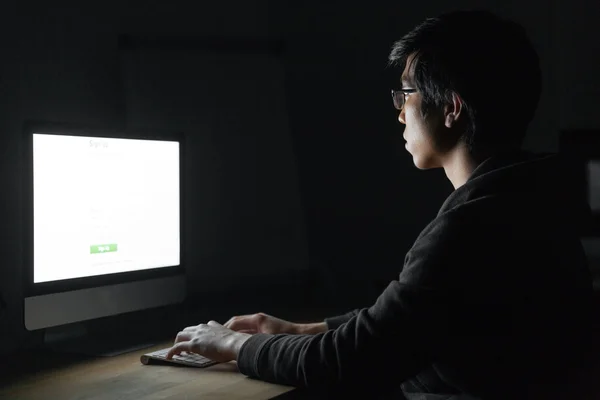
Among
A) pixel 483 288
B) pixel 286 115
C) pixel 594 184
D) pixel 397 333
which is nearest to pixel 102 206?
pixel 397 333

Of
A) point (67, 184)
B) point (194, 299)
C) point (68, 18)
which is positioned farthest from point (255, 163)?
point (67, 184)

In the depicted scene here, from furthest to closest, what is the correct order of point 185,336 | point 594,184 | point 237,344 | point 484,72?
point 594,184 → point 185,336 → point 237,344 → point 484,72

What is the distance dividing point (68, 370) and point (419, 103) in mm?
897

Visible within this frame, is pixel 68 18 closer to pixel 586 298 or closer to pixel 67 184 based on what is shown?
pixel 67 184

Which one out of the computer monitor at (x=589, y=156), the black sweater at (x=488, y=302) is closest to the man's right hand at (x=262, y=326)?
the black sweater at (x=488, y=302)

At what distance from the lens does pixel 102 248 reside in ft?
5.81

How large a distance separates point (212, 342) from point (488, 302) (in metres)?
0.59

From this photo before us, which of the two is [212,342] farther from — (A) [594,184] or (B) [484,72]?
(A) [594,184]

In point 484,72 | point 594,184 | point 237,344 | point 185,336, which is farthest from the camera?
point 594,184

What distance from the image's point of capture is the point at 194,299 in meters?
2.46

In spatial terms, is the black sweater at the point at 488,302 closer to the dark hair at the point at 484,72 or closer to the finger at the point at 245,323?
the dark hair at the point at 484,72

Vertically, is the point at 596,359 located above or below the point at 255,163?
below

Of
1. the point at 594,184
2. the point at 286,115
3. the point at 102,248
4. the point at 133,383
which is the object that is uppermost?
the point at 286,115

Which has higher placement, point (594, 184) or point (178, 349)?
point (594, 184)
